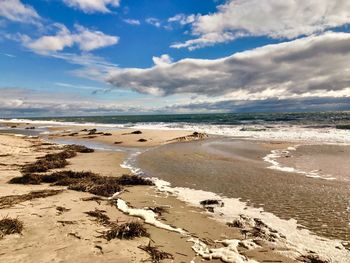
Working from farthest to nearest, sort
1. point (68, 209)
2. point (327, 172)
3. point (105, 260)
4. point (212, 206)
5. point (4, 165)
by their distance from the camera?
point (4, 165)
point (327, 172)
point (212, 206)
point (68, 209)
point (105, 260)

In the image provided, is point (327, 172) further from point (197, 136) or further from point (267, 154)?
point (197, 136)

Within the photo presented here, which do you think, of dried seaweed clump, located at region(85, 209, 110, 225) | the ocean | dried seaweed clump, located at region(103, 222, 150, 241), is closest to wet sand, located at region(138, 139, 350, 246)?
dried seaweed clump, located at region(103, 222, 150, 241)

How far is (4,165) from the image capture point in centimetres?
1731

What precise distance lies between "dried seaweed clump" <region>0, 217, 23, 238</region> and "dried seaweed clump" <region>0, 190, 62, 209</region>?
164 centimetres

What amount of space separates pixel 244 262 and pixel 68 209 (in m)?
5.26

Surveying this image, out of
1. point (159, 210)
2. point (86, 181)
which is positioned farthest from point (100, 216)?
point (86, 181)

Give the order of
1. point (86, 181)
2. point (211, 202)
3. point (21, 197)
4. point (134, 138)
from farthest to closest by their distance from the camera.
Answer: point (134, 138)
point (86, 181)
point (211, 202)
point (21, 197)

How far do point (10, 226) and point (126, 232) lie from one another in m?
2.60

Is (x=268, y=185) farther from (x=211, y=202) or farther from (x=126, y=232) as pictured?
(x=126, y=232)

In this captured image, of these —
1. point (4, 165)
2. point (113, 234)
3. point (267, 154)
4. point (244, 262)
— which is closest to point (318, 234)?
point (244, 262)

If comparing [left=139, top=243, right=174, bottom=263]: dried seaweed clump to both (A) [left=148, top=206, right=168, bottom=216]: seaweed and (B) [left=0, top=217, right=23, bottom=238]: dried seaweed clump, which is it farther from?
(B) [left=0, top=217, right=23, bottom=238]: dried seaweed clump

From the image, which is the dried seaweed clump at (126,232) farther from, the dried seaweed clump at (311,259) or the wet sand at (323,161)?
the wet sand at (323,161)

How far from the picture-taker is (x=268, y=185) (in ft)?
42.4

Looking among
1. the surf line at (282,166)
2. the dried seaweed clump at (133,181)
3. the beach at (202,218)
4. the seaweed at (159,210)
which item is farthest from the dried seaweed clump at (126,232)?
the surf line at (282,166)
